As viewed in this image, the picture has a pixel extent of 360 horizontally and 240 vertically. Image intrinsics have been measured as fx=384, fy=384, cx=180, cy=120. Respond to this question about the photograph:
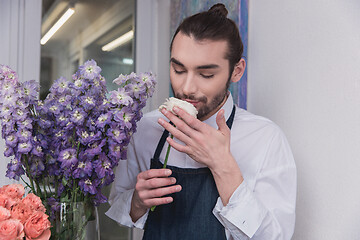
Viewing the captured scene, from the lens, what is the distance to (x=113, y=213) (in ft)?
4.18

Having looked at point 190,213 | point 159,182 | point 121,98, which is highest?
point 121,98

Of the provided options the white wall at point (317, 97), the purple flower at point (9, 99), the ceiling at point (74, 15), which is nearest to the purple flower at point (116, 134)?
the purple flower at point (9, 99)

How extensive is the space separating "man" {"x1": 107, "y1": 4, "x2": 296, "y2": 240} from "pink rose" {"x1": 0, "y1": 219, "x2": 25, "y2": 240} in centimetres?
36

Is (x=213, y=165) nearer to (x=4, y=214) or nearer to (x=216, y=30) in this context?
(x=216, y=30)

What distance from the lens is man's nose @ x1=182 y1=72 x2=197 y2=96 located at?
1047mm

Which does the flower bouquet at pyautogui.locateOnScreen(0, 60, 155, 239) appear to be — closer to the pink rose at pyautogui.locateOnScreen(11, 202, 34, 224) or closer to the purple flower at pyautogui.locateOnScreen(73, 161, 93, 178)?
the purple flower at pyautogui.locateOnScreen(73, 161, 93, 178)

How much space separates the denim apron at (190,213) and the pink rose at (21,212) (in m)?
0.47

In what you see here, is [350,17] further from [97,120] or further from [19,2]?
[19,2]

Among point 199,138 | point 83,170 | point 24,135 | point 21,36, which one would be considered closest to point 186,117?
point 199,138

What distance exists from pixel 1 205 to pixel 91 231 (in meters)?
0.24

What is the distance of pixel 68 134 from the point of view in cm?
92

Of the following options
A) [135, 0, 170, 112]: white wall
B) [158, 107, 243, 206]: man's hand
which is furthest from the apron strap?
[135, 0, 170, 112]: white wall

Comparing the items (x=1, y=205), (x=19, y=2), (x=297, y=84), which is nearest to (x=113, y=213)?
(x=1, y=205)

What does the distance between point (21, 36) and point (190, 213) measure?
56.1 inches
